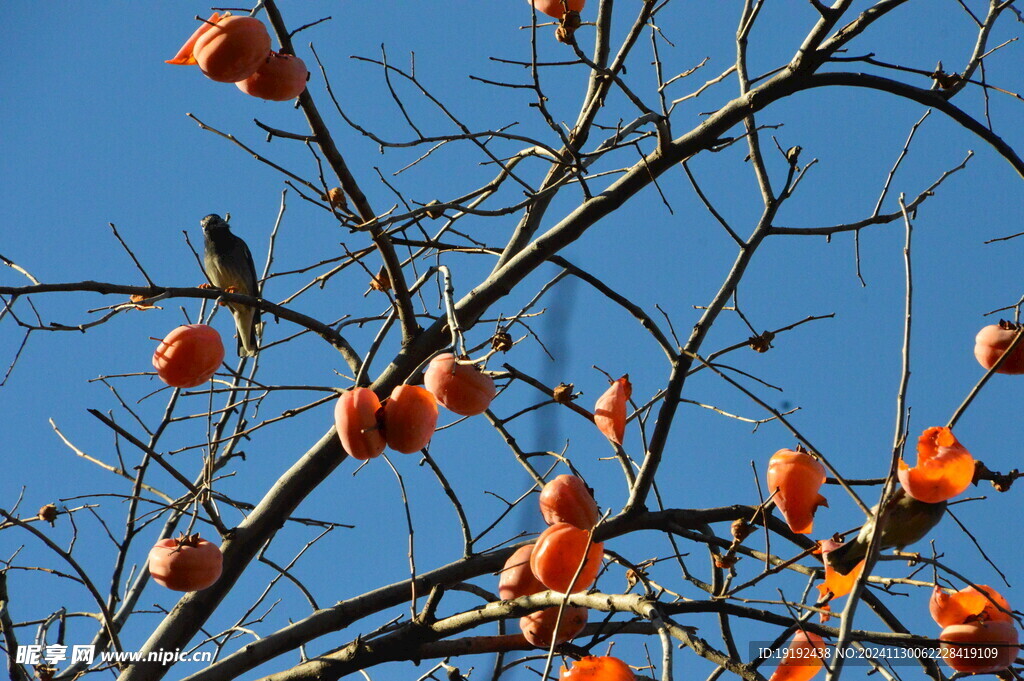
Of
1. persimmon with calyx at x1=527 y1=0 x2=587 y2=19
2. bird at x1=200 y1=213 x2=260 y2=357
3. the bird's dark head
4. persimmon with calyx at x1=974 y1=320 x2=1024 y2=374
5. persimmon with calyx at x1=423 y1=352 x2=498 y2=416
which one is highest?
the bird's dark head

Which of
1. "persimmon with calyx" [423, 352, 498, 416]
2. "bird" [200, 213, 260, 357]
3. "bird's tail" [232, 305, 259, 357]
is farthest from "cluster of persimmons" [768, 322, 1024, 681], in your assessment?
"bird" [200, 213, 260, 357]

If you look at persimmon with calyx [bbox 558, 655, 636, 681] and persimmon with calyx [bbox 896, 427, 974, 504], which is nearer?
persimmon with calyx [bbox 896, 427, 974, 504]

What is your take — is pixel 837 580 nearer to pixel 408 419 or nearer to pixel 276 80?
pixel 408 419

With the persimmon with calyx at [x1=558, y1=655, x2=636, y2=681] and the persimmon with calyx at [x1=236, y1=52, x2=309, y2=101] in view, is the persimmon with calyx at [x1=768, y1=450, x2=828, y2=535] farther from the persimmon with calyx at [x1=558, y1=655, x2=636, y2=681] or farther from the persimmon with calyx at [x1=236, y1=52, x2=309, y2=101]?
the persimmon with calyx at [x1=236, y1=52, x2=309, y2=101]

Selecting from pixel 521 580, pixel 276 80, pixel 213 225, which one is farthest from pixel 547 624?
pixel 213 225

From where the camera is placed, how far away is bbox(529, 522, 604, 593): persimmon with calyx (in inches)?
85.9

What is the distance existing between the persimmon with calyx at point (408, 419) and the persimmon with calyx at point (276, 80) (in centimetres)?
82

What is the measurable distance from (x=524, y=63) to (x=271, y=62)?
32.4 inches

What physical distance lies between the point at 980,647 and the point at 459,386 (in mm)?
1308

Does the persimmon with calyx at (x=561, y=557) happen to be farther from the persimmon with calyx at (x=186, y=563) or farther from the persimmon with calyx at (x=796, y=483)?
the persimmon with calyx at (x=186, y=563)

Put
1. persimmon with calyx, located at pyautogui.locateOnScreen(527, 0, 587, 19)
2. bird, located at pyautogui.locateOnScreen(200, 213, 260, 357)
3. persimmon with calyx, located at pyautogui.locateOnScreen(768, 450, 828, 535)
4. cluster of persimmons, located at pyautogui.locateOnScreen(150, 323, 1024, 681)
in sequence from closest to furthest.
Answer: cluster of persimmons, located at pyautogui.locateOnScreen(150, 323, 1024, 681), persimmon with calyx, located at pyautogui.locateOnScreen(768, 450, 828, 535), persimmon with calyx, located at pyautogui.locateOnScreen(527, 0, 587, 19), bird, located at pyautogui.locateOnScreen(200, 213, 260, 357)

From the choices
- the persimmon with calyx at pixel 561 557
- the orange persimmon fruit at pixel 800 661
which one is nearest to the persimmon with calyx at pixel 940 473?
the orange persimmon fruit at pixel 800 661

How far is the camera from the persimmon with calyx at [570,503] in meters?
2.28

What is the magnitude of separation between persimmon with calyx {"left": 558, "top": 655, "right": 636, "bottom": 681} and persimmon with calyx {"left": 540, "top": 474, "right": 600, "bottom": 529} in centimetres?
32
